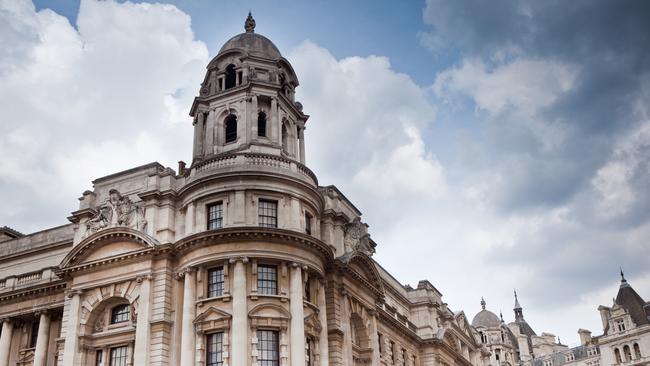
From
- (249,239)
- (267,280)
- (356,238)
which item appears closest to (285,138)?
(356,238)

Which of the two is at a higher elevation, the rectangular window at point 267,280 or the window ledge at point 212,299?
the rectangular window at point 267,280

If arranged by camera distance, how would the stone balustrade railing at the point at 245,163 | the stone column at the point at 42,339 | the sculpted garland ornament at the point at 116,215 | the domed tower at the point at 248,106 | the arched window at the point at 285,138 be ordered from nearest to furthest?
the stone balustrade railing at the point at 245,163
the sculpted garland ornament at the point at 116,215
the stone column at the point at 42,339
the domed tower at the point at 248,106
the arched window at the point at 285,138

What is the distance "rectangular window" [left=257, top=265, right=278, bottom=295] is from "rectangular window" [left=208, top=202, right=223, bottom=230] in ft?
12.8

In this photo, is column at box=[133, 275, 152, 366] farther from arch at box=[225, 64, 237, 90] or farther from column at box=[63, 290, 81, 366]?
arch at box=[225, 64, 237, 90]

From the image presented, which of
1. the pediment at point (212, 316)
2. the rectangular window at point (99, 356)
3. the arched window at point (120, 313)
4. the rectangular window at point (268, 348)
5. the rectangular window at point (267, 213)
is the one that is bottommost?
the rectangular window at point (268, 348)

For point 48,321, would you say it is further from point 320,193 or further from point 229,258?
point 320,193

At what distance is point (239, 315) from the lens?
4069 cm

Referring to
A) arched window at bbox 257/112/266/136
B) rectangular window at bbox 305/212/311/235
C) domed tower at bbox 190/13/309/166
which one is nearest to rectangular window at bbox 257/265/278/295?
rectangular window at bbox 305/212/311/235

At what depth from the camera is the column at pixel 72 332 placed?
43.7m

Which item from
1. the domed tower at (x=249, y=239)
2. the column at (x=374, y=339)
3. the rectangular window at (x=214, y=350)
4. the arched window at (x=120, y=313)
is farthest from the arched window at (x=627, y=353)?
the arched window at (x=120, y=313)

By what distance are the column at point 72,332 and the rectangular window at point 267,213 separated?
12.5 m

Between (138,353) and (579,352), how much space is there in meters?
95.2

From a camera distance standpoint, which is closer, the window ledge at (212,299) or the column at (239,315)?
the column at (239,315)

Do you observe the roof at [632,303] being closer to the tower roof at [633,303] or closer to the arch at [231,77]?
the tower roof at [633,303]
